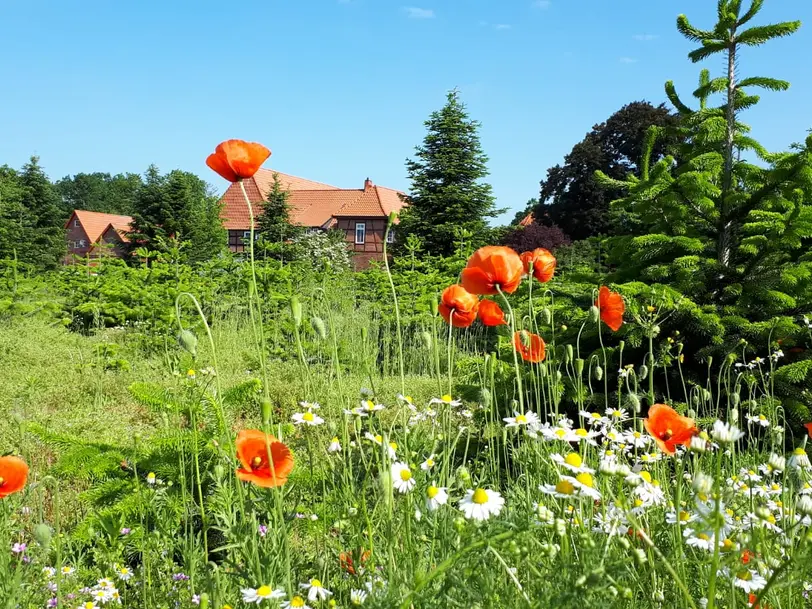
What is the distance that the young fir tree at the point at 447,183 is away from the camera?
18844 millimetres

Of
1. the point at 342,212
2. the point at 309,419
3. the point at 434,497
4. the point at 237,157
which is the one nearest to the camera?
the point at 434,497

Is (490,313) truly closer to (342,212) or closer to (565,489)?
(565,489)

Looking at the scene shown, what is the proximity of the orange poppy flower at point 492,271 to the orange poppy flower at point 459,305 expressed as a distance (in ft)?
0.47

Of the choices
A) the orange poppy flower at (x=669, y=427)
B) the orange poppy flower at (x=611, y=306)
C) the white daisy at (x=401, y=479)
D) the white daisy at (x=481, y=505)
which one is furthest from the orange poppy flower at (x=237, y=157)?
the orange poppy flower at (x=611, y=306)

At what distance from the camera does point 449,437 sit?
5.65 ft

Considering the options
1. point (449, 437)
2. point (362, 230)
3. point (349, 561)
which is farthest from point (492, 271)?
point (362, 230)

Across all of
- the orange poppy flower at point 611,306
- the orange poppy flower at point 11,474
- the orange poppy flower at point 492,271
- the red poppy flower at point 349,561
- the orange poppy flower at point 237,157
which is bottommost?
the red poppy flower at point 349,561

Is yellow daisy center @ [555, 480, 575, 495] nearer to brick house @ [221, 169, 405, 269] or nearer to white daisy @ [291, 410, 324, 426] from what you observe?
white daisy @ [291, 410, 324, 426]

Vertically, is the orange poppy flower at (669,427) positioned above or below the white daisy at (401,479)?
above

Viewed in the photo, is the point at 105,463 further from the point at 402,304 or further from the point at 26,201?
the point at 26,201

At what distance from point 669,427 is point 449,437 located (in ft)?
1.89

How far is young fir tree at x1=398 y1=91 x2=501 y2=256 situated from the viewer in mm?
18844

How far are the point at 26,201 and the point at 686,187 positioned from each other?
29.0 meters

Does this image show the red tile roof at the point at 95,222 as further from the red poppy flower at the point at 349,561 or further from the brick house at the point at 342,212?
the red poppy flower at the point at 349,561
